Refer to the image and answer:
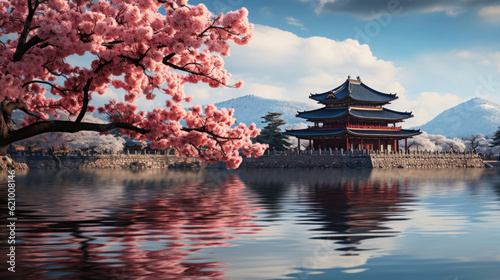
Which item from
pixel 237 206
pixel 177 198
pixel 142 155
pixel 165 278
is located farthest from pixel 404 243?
pixel 142 155

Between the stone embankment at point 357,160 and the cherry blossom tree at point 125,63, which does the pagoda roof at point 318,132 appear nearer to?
the stone embankment at point 357,160

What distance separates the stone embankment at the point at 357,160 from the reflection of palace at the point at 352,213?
157 ft

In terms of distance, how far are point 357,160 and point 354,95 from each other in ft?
43.1

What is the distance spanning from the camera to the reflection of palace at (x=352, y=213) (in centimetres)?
1653

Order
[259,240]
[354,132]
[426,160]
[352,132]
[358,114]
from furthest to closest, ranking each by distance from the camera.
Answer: [426,160] < [358,114] < [354,132] < [352,132] < [259,240]

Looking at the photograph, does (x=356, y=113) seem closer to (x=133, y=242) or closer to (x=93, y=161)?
(x=93, y=161)

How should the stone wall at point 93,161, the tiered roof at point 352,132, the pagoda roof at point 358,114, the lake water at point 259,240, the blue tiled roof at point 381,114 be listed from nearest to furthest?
the lake water at point 259,240 < the tiered roof at point 352,132 < the pagoda roof at point 358,114 < the blue tiled roof at point 381,114 < the stone wall at point 93,161

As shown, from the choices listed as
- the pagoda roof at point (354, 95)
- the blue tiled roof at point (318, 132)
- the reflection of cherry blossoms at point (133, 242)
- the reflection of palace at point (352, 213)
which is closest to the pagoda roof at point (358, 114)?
the pagoda roof at point (354, 95)

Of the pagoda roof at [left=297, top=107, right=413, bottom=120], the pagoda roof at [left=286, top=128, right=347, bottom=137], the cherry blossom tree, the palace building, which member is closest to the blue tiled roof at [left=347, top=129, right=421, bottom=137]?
the palace building

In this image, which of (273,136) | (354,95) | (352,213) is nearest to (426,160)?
(354,95)

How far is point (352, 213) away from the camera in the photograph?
22.5 meters

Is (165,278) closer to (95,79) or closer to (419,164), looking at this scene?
(95,79)

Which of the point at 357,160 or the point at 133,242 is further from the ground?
the point at 357,160

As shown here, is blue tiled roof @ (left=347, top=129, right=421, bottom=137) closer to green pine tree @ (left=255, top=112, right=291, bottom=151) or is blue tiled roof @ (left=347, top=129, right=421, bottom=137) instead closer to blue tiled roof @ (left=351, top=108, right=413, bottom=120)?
blue tiled roof @ (left=351, top=108, right=413, bottom=120)
